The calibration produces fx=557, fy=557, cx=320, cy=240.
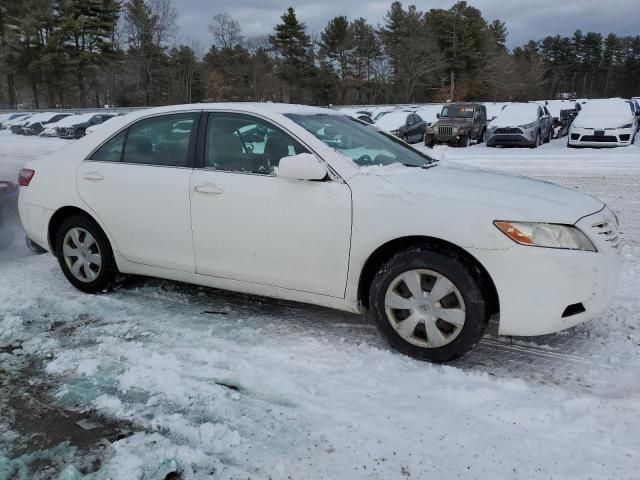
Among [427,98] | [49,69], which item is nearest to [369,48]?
[427,98]

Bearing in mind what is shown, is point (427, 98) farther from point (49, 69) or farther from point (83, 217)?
point (83, 217)

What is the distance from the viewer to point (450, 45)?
254 ft

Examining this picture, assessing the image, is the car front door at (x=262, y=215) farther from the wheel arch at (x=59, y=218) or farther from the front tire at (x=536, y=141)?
the front tire at (x=536, y=141)

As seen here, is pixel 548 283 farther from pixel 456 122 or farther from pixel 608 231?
pixel 456 122

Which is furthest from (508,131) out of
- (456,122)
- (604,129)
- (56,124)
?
(56,124)

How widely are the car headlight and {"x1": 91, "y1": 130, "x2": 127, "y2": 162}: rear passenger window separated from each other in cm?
307

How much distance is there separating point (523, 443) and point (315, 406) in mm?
1060

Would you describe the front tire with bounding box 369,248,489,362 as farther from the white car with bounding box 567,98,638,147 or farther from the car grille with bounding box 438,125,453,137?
the car grille with bounding box 438,125,453,137

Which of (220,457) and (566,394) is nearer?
(220,457)

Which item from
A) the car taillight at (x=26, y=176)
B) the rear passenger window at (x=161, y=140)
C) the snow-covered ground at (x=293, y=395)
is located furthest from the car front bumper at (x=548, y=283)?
the car taillight at (x=26, y=176)

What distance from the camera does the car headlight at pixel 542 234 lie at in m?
3.12

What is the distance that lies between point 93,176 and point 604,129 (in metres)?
16.8

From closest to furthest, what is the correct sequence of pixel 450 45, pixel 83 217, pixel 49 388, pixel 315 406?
pixel 315 406, pixel 49 388, pixel 83 217, pixel 450 45

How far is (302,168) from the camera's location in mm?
3568
